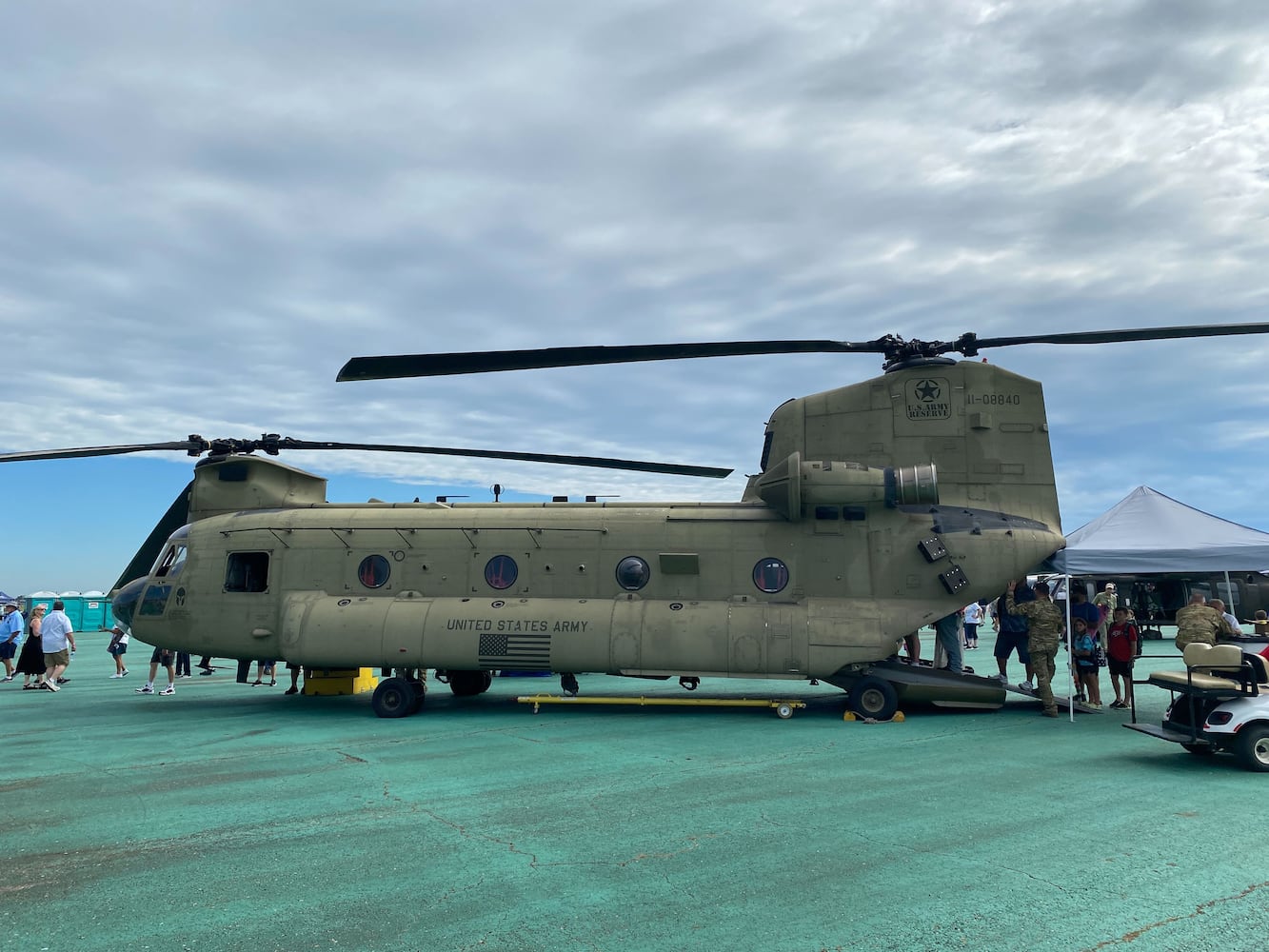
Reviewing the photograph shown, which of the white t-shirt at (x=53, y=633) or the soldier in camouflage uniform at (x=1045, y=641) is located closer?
the soldier in camouflage uniform at (x=1045, y=641)

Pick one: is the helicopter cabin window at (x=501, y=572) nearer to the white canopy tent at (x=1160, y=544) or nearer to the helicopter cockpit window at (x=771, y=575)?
the helicopter cockpit window at (x=771, y=575)

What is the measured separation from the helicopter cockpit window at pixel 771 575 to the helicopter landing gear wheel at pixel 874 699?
6.08 ft

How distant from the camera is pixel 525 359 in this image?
1061 centimetres

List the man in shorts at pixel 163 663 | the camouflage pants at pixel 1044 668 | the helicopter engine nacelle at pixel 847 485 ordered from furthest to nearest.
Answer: the man in shorts at pixel 163 663 < the helicopter engine nacelle at pixel 847 485 < the camouflage pants at pixel 1044 668

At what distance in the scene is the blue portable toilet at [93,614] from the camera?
44.6 m

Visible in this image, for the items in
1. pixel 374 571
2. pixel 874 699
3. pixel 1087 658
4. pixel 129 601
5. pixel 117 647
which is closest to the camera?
pixel 874 699

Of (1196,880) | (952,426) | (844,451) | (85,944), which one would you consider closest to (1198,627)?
(952,426)

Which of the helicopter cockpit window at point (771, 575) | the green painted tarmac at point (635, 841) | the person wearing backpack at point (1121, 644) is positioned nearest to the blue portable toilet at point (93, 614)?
the green painted tarmac at point (635, 841)

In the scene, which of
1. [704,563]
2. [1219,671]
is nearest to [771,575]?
[704,563]

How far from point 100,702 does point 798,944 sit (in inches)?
587

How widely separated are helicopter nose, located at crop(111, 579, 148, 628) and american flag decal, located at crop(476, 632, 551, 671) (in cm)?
652

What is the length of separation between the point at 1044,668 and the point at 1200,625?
7.53ft

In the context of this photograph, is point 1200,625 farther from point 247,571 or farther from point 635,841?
point 247,571

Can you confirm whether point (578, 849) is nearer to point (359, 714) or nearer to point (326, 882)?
point (326, 882)
